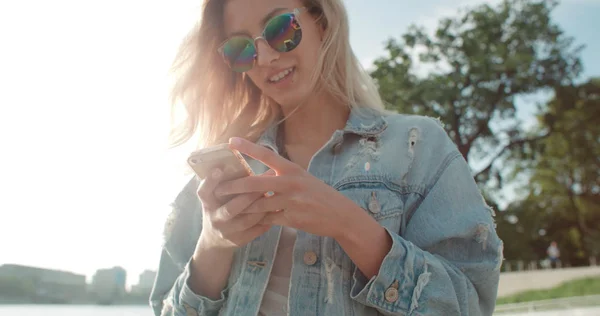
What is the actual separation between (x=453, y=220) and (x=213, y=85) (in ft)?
3.90

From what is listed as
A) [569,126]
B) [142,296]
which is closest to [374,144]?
[142,296]

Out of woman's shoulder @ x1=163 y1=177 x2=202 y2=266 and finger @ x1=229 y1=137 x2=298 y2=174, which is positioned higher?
finger @ x1=229 y1=137 x2=298 y2=174

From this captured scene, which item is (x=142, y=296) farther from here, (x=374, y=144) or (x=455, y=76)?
(x=455, y=76)

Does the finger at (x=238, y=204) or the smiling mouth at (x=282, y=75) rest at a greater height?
the smiling mouth at (x=282, y=75)

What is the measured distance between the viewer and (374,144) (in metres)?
1.75

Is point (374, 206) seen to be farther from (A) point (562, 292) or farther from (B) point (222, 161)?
(A) point (562, 292)

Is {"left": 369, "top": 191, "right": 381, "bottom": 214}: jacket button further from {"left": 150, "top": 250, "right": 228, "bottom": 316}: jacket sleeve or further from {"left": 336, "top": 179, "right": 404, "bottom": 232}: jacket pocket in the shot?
{"left": 150, "top": 250, "right": 228, "bottom": 316}: jacket sleeve

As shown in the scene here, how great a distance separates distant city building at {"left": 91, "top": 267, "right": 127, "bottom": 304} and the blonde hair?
101cm

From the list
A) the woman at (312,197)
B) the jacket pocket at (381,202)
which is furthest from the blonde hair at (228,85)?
the jacket pocket at (381,202)

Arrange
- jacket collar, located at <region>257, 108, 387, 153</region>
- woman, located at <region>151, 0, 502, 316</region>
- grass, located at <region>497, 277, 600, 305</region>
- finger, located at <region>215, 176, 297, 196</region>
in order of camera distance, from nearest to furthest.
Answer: finger, located at <region>215, 176, 297, 196</region>, woman, located at <region>151, 0, 502, 316</region>, jacket collar, located at <region>257, 108, 387, 153</region>, grass, located at <region>497, 277, 600, 305</region>

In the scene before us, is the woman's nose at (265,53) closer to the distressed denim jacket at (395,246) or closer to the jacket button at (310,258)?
the distressed denim jacket at (395,246)

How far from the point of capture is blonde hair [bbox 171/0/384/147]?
1.97 metres

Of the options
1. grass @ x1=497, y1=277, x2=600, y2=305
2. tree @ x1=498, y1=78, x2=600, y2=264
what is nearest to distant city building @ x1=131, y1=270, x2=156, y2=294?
grass @ x1=497, y1=277, x2=600, y2=305

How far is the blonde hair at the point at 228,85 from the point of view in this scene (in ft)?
6.48
